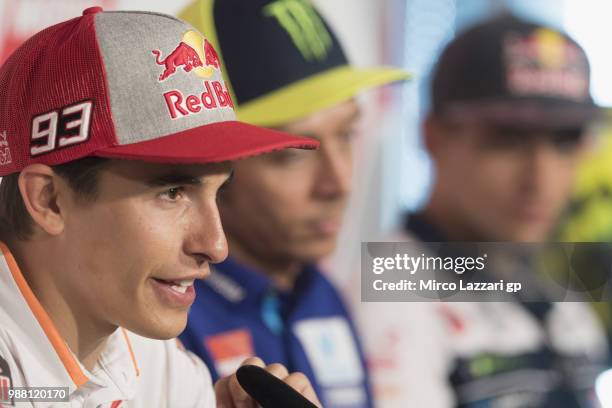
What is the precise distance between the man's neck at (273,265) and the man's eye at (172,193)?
1.35 feet

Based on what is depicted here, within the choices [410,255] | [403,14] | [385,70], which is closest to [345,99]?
[385,70]

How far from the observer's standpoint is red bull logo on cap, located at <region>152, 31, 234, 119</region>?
2.21 ft

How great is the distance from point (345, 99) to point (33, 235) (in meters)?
0.46

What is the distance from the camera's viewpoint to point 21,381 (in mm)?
668

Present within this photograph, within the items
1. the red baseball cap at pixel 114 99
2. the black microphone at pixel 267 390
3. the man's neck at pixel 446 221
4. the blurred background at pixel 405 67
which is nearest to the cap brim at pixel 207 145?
the red baseball cap at pixel 114 99

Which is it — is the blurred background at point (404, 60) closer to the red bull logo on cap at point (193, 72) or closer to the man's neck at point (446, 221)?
the man's neck at point (446, 221)

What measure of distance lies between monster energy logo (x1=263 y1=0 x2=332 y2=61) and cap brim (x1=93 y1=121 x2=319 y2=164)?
0.33 meters

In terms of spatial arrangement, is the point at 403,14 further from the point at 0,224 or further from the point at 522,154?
the point at 0,224

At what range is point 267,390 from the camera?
0.68 m

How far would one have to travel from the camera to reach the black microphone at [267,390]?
26.3 inches

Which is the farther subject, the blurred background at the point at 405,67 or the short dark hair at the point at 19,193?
the blurred background at the point at 405,67

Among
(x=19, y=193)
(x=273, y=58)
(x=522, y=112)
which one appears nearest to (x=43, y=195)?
(x=19, y=193)

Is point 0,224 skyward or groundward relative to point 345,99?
groundward

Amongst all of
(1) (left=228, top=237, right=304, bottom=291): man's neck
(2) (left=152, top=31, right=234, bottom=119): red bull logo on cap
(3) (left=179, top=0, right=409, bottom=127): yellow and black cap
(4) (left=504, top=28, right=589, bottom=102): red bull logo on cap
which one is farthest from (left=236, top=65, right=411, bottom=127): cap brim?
(4) (left=504, top=28, right=589, bottom=102): red bull logo on cap
